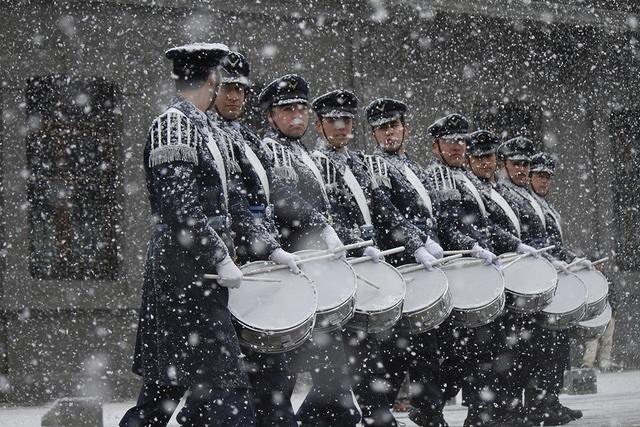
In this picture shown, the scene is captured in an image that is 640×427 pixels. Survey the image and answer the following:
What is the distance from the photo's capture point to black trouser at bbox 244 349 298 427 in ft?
19.4

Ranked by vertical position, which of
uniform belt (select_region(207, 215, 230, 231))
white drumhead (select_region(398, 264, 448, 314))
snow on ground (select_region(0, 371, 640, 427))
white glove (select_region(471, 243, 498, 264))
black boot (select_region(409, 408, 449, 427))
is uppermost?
uniform belt (select_region(207, 215, 230, 231))

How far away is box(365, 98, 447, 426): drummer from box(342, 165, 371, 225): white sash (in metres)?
0.20

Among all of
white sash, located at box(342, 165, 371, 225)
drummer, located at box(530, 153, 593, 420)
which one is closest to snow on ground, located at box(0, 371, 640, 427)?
drummer, located at box(530, 153, 593, 420)

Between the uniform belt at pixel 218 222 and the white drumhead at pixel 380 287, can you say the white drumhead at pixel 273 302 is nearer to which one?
the uniform belt at pixel 218 222

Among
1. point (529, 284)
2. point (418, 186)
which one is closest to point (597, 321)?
point (529, 284)

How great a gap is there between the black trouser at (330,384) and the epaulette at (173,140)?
163 cm

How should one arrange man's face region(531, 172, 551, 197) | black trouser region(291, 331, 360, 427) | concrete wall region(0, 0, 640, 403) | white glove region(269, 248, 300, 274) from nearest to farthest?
Result: white glove region(269, 248, 300, 274) < black trouser region(291, 331, 360, 427) < man's face region(531, 172, 551, 197) < concrete wall region(0, 0, 640, 403)

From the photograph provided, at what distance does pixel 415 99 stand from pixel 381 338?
249 inches

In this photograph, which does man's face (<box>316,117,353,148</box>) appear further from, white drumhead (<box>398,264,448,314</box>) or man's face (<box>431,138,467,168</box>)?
man's face (<box>431,138,467,168</box>)

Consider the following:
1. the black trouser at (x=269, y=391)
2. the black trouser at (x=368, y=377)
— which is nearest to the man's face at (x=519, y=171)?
the black trouser at (x=368, y=377)

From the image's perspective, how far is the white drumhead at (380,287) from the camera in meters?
6.69

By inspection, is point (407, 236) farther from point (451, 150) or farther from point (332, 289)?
point (332, 289)

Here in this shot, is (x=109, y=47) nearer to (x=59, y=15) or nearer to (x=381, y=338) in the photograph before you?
(x=59, y=15)

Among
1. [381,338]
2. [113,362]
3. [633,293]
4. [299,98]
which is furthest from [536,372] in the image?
[633,293]
